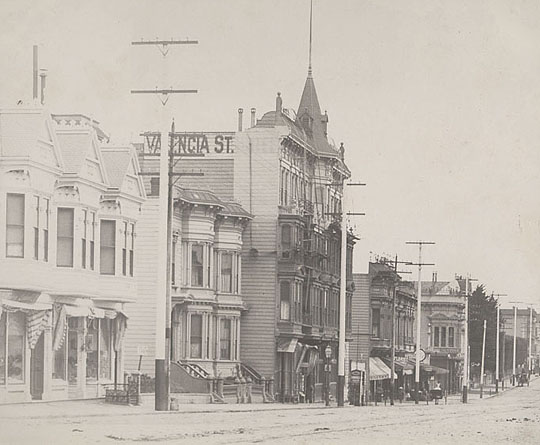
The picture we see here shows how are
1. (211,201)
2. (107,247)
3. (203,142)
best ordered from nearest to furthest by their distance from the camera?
(107,247)
(211,201)
(203,142)

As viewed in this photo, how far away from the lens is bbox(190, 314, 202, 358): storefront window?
54.8m

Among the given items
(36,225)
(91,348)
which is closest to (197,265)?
(91,348)

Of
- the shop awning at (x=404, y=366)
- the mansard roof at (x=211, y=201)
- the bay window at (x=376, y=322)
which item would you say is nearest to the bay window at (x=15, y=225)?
the mansard roof at (x=211, y=201)

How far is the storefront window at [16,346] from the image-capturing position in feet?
110

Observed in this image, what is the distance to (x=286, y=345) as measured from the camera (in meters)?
60.7

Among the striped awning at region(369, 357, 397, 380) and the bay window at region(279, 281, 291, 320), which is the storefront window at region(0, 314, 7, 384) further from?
the striped awning at region(369, 357, 397, 380)

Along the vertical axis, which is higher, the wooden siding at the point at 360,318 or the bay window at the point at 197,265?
the bay window at the point at 197,265

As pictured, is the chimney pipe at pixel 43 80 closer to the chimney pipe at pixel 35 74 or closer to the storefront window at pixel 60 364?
the chimney pipe at pixel 35 74

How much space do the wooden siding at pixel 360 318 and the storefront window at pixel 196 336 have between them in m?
28.5

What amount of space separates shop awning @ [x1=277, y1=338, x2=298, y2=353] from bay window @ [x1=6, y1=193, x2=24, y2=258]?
95.0 ft

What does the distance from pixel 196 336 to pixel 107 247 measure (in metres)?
15.3

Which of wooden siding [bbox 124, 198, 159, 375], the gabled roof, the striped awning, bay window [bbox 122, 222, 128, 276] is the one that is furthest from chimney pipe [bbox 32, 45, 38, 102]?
the striped awning

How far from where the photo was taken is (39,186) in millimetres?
33125

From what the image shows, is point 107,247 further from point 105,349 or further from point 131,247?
point 105,349
